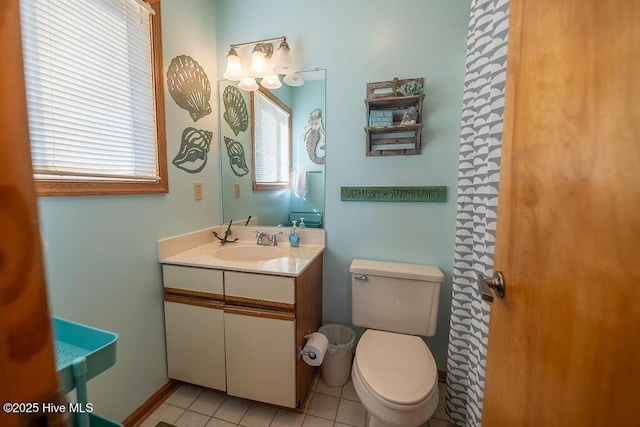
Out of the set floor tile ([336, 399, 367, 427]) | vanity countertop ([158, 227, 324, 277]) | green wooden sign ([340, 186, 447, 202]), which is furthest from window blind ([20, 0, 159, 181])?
floor tile ([336, 399, 367, 427])

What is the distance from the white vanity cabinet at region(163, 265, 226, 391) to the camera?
1.36 meters

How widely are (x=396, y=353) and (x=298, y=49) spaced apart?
193 cm

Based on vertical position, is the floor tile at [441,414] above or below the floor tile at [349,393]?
below

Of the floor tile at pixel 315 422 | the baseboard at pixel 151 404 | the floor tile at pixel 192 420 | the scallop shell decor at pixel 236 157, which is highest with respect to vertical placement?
the scallop shell decor at pixel 236 157

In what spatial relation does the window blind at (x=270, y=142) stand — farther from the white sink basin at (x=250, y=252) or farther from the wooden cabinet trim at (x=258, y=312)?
the wooden cabinet trim at (x=258, y=312)

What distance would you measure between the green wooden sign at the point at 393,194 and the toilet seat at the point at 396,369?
0.81 m

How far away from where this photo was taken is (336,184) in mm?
1712

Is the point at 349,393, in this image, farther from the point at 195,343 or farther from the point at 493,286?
the point at 493,286

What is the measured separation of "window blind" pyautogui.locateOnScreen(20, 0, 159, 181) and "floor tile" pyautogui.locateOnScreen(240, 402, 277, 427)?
1.40 metres

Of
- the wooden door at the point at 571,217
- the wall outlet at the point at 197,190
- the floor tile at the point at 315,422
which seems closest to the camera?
the wooden door at the point at 571,217

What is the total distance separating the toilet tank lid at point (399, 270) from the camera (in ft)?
4.67

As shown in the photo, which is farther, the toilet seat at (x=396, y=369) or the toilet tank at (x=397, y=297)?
the toilet tank at (x=397, y=297)

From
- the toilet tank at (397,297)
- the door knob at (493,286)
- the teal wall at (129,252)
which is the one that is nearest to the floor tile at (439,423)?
the toilet tank at (397,297)

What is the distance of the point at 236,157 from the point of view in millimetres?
1906
